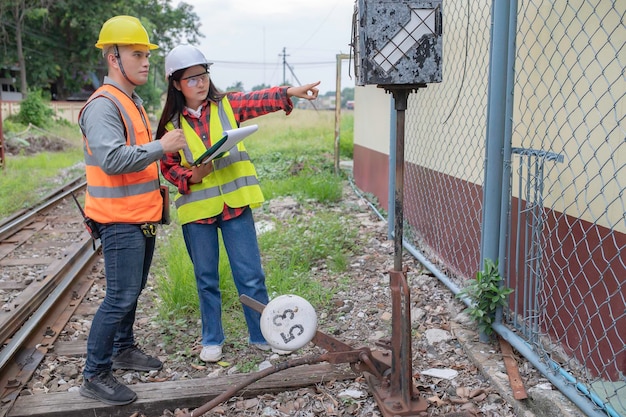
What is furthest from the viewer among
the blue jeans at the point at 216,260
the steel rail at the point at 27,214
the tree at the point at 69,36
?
the tree at the point at 69,36

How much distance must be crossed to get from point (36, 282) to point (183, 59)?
10.7 ft

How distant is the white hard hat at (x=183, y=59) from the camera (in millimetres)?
3387

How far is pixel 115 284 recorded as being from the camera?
327 cm

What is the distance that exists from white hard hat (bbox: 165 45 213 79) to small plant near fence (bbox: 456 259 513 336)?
2104 millimetres

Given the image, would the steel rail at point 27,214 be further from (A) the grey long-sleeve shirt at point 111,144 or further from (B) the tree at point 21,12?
(B) the tree at point 21,12

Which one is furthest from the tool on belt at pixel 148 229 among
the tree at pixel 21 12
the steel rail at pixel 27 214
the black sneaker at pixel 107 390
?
the tree at pixel 21 12

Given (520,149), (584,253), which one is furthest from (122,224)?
(584,253)

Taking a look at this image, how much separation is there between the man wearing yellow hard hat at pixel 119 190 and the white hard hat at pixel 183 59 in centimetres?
15

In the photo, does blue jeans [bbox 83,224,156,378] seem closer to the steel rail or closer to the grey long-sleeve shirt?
the grey long-sleeve shirt

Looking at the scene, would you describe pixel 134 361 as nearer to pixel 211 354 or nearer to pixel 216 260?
pixel 211 354

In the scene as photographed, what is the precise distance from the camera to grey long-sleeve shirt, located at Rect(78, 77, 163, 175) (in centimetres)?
298

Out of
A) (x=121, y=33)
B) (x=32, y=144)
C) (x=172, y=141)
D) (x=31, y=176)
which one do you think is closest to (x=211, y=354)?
(x=172, y=141)

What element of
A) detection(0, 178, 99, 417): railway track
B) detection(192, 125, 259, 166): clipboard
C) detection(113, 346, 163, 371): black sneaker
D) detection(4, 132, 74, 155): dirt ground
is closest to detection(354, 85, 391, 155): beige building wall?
detection(0, 178, 99, 417): railway track

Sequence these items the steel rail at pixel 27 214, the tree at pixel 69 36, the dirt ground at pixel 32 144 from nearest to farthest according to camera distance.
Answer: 1. the steel rail at pixel 27 214
2. the dirt ground at pixel 32 144
3. the tree at pixel 69 36
